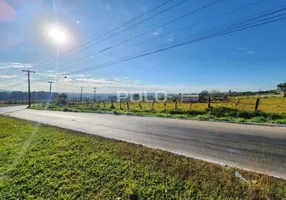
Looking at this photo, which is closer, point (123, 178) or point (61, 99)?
point (123, 178)

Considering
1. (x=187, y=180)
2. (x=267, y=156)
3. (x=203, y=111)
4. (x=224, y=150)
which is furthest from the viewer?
(x=203, y=111)

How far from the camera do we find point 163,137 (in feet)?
23.4

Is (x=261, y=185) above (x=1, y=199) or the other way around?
above

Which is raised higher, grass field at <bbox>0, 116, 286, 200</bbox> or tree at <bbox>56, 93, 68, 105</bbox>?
tree at <bbox>56, 93, 68, 105</bbox>

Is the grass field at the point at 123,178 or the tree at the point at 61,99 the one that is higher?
the tree at the point at 61,99

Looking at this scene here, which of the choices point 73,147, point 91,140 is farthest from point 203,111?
point 73,147

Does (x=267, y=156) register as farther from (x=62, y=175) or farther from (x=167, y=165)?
(x=62, y=175)

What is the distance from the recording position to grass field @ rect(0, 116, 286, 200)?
288cm

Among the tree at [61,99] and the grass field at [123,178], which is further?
the tree at [61,99]

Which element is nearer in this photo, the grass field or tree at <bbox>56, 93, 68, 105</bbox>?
the grass field

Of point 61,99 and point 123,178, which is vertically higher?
point 61,99

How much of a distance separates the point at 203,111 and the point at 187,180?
1151cm

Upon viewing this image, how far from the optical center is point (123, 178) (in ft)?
11.2

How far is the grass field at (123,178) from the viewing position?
9.44 ft
